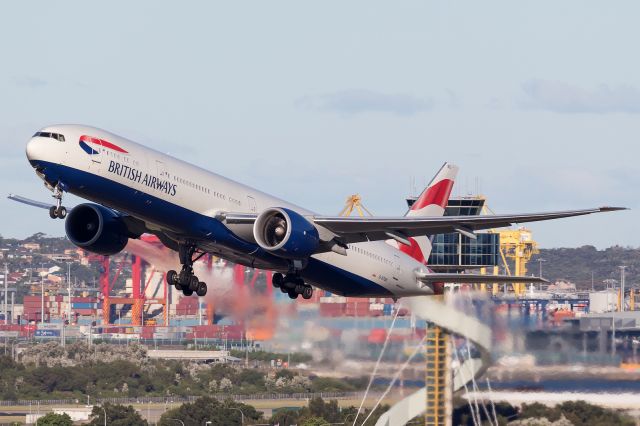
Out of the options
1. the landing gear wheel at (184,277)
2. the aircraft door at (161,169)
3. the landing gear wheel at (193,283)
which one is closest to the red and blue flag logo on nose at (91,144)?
the aircraft door at (161,169)

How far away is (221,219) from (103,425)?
4959 cm

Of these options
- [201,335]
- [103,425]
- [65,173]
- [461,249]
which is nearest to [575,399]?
[65,173]

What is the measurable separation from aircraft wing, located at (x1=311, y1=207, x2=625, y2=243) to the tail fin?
29.1 feet

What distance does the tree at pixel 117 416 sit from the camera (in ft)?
325

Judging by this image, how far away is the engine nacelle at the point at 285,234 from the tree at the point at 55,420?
4991cm

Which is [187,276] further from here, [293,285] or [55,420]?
[55,420]

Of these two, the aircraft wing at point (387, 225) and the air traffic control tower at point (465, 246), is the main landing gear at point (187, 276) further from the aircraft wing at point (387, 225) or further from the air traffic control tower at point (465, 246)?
the air traffic control tower at point (465, 246)

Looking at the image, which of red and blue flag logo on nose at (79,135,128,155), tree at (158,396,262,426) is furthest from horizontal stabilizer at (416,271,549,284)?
tree at (158,396,262,426)

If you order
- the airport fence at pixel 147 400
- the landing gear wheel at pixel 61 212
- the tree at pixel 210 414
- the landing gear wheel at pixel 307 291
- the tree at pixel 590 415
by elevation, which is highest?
the landing gear wheel at pixel 61 212

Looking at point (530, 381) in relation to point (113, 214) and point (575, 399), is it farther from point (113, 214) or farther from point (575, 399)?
point (113, 214)

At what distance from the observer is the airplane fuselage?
4812 centimetres

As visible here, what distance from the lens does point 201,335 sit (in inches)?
6250

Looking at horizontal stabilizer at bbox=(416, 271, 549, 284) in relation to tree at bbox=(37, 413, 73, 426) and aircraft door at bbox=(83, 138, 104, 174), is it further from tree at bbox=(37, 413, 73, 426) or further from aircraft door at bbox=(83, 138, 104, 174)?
tree at bbox=(37, 413, 73, 426)

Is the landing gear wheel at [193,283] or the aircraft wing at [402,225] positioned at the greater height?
the aircraft wing at [402,225]
